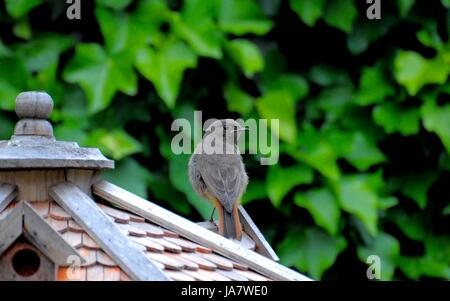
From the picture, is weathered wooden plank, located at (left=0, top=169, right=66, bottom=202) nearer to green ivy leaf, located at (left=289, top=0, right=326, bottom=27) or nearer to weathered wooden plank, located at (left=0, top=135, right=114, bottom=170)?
weathered wooden plank, located at (left=0, top=135, right=114, bottom=170)

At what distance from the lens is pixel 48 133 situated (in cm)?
173

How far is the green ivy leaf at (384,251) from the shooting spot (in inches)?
142

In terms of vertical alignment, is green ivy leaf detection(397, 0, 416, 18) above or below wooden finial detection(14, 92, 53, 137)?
above

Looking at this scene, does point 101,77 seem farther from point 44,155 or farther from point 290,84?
point 44,155

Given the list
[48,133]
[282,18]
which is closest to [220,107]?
[282,18]

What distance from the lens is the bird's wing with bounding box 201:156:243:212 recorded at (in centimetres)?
249

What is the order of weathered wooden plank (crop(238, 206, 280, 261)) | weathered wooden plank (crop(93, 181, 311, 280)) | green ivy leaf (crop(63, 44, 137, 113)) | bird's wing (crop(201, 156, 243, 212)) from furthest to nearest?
1. green ivy leaf (crop(63, 44, 137, 113))
2. bird's wing (crop(201, 156, 243, 212))
3. weathered wooden plank (crop(238, 206, 280, 261))
4. weathered wooden plank (crop(93, 181, 311, 280))

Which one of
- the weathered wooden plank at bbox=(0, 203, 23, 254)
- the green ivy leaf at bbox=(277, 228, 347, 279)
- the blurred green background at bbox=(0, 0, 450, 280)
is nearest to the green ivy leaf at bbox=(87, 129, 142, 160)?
the blurred green background at bbox=(0, 0, 450, 280)

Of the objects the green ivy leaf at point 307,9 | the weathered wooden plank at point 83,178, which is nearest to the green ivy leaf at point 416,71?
the green ivy leaf at point 307,9

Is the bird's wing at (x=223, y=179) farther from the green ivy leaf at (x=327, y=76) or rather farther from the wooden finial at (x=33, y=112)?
the green ivy leaf at (x=327, y=76)

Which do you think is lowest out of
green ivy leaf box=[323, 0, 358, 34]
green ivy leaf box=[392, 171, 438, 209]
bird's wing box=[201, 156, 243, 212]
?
bird's wing box=[201, 156, 243, 212]

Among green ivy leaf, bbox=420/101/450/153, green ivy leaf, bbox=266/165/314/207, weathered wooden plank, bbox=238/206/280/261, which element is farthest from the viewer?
green ivy leaf, bbox=420/101/450/153

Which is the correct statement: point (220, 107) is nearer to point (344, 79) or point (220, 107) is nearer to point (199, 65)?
point (199, 65)

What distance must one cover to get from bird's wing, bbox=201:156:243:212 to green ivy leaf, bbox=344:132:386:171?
1.01 metres
